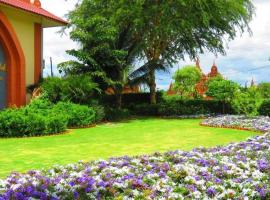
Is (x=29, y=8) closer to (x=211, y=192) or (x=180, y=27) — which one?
(x=180, y=27)

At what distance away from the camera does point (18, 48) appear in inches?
782

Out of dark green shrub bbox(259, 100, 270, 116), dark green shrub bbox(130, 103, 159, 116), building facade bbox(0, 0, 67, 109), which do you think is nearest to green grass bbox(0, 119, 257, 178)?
building facade bbox(0, 0, 67, 109)

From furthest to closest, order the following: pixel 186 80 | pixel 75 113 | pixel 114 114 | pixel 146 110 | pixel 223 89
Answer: pixel 186 80 → pixel 146 110 → pixel 223 89 → pixel 114 114 → pixel 75 113

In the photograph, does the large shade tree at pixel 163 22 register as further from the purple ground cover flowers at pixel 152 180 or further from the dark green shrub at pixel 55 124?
the purple ground cover flowers at pixel 152 180

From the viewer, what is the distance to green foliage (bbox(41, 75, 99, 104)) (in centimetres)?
1995

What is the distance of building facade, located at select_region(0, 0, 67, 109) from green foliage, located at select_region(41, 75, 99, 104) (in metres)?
1.07

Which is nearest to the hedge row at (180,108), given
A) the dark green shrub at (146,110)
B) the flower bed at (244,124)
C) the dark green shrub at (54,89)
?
the dark green shrub at (146,110)

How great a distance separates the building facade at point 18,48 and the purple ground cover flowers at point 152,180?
12417mm

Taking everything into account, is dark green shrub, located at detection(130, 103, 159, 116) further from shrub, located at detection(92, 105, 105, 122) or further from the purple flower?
the purple flower

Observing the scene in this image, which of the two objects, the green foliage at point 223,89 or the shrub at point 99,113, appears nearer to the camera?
the shrub at point 99,113

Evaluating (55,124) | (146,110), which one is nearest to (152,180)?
(55,124)

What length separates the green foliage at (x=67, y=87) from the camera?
19953 mm

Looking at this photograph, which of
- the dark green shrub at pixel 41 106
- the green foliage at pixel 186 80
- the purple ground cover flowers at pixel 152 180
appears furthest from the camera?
the green foliage at pixel 186 80

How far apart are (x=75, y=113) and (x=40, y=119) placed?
10.6ft
